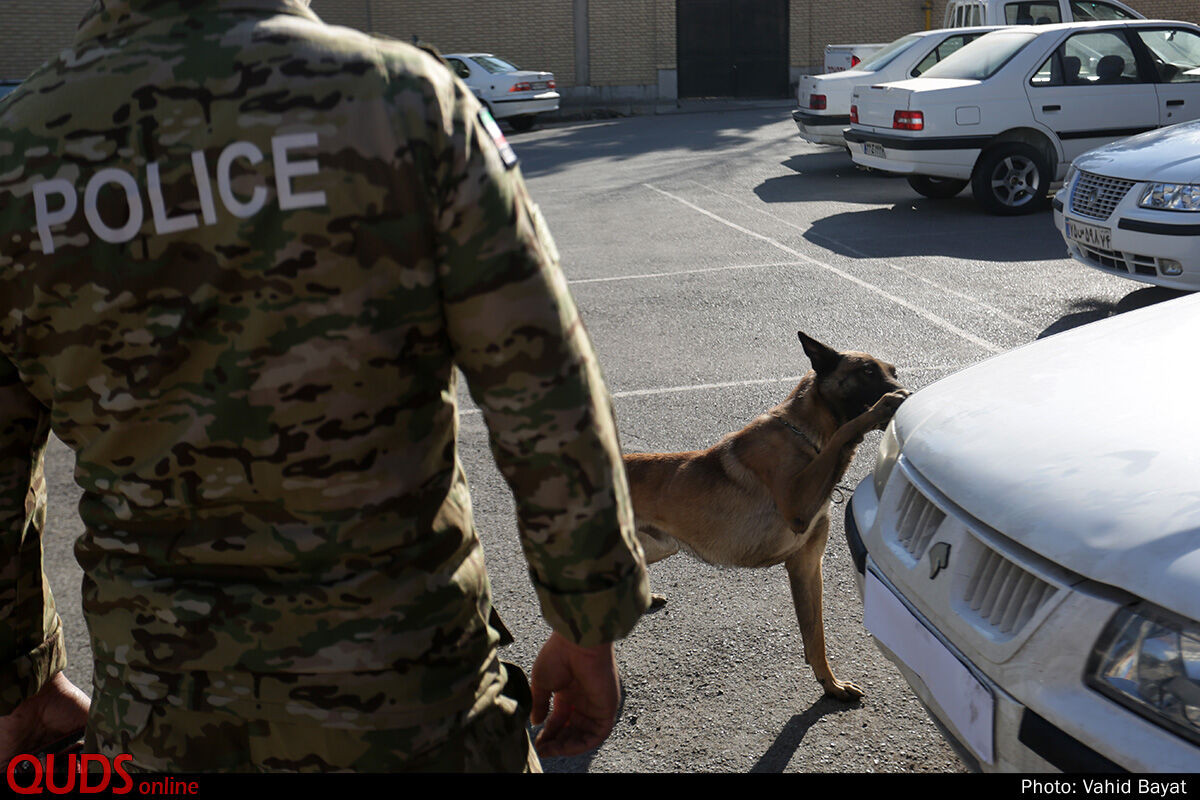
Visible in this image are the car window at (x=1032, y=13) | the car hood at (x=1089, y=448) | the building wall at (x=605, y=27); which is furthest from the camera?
the building wall at (x=605, y=27)

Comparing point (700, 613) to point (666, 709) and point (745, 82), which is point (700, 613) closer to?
point (666, 709)

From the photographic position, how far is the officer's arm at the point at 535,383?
1.20 meters

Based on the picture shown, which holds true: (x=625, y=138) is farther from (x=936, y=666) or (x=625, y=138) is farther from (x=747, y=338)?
(x=936, y=666)

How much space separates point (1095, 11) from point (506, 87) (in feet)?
34.3

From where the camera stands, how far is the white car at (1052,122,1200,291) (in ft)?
19.4

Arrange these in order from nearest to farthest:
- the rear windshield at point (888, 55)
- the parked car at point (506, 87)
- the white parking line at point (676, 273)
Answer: the white parking line at point (676, 273) < the rear windshield at point (888, 55) < the parked car at point (506, 87)

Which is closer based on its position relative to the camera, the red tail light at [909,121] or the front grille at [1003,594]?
the front grille at [1003,594]

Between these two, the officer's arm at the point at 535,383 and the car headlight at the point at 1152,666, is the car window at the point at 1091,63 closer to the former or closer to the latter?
the car headlight at the point at 1152,666

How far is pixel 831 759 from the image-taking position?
105 inches

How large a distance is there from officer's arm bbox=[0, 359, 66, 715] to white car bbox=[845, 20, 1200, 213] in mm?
9653

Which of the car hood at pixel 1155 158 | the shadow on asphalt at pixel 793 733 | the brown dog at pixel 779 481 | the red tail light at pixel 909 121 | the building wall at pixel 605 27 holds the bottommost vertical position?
the shadow on asphalt at pixel 793 733

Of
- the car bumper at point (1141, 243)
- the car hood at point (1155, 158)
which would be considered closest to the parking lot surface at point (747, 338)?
the car bumper at point (1141, 243)

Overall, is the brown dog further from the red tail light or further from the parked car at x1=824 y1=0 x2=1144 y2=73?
the parked car at x1=824 y1=0 x2=1144 y2=73

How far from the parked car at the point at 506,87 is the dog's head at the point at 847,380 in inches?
694
